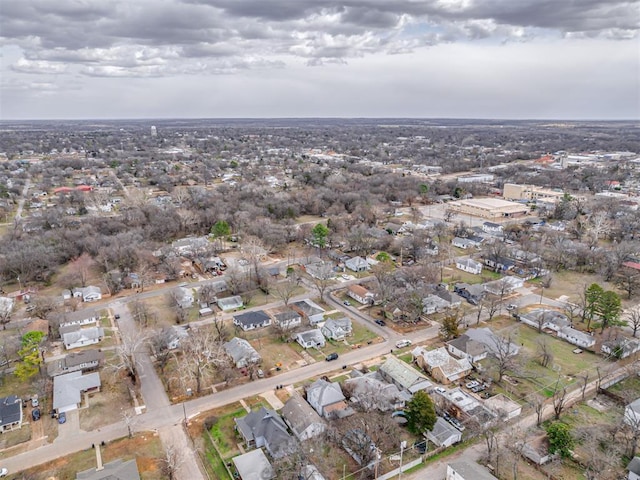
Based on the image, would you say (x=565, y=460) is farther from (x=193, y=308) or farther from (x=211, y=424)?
(x=193, y=308)

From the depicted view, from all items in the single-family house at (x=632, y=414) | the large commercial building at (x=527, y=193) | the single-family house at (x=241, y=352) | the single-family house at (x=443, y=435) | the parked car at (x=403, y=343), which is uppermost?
the large commercial building at (x=527, y=193)

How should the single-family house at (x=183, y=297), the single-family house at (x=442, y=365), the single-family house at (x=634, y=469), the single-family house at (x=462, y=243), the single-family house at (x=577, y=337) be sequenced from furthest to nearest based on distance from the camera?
the single-family house at (x=462, y=243) < the single-family house at (x=183, y=297) < the single-family house at (x=577, y=337) < the single-family house at (x=442, y=365) < the single-family house at (x=634, y=469)

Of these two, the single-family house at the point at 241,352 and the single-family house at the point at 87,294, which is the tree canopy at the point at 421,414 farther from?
the single-family house at the point at 87,294

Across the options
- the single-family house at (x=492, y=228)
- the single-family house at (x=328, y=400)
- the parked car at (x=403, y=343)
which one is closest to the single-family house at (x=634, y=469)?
the single-family house at (x=328, y=400)

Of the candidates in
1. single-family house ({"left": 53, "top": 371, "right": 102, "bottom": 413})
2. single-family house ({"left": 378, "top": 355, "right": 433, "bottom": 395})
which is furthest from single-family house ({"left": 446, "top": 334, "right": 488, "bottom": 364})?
single-family house ({"left": 53, "top": 371, "right": 102, "bottom": 413})

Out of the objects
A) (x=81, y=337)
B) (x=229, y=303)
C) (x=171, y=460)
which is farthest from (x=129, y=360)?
(x=229, y=303)
